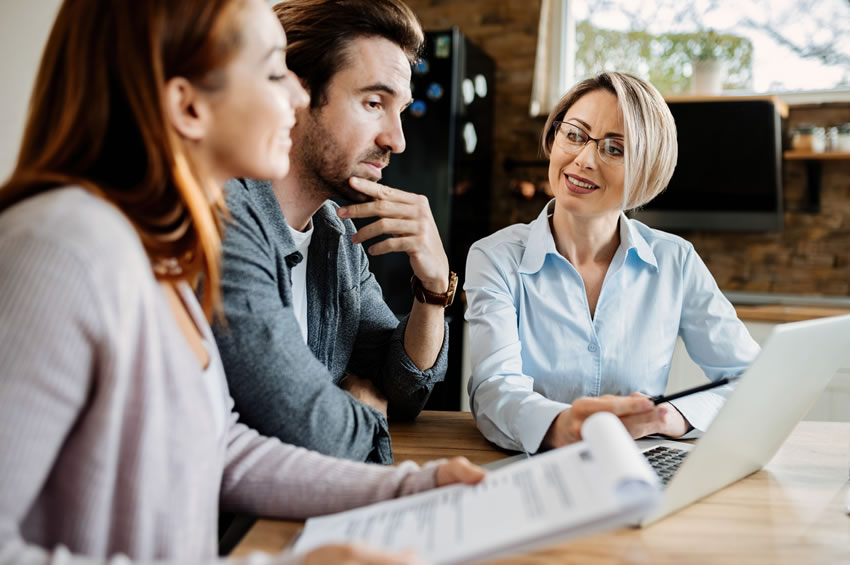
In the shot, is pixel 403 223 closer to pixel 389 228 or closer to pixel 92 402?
pixel 389 228

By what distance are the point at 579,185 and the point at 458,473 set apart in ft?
3.18

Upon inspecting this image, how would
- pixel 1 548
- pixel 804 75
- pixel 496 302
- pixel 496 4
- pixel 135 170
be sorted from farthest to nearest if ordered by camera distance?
pixel 496 4 < pixel 804 75 < pixel 496 302 < pixel 135 170 < pixel 1 548

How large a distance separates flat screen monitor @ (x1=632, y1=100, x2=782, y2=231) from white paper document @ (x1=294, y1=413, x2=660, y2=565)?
272 cm

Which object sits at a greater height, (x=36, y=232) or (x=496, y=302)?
(x=36, y=232)

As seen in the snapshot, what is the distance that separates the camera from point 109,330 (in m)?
0.66

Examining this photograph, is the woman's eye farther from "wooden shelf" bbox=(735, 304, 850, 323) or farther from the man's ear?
"wooden shelf" bbox=(735, 304, 850, 323)

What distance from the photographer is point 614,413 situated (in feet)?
3.46

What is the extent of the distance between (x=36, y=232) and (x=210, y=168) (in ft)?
0.82

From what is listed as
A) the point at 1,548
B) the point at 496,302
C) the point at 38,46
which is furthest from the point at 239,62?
the point at 38,46

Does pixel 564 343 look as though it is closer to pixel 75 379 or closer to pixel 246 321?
pixel 246 321

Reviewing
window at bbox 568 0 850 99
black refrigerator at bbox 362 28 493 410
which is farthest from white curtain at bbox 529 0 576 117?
black refrigerator at bbox 362 28 493 410

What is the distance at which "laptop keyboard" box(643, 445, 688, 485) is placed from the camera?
1.10 metres

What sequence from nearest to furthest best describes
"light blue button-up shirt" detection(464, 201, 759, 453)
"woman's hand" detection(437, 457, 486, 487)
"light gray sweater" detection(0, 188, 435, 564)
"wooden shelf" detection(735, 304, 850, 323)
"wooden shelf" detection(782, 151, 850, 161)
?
"light gray sweater" detection(0, 188, 435, 564), "woman's hand" detection(437, 457, 486, 487), "light blue button-up shirt" detection(464, 201, 759, 453), "wooden shelf" detection(735, 304, 850, 323), "wooden shelf" detection(782, 151, 850, 161)

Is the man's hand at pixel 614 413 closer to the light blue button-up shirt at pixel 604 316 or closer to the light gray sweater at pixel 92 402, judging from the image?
the light blue button-up shirt at pixel 604 316
